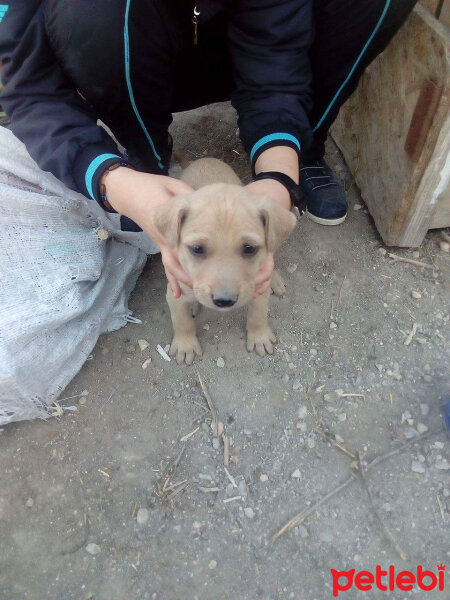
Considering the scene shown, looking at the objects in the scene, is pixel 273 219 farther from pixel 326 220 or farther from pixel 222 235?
pixel 326 220

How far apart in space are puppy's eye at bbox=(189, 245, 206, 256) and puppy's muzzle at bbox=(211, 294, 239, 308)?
18 cm

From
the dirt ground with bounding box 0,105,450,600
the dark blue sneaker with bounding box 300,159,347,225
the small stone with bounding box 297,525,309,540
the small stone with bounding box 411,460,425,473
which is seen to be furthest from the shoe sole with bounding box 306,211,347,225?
the small stone with bounding box 297,525,309,540

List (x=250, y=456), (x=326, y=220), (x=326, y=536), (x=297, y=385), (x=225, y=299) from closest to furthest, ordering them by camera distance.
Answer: (x=225, y=299) < (x=326, y=536) < (x=250, y=456) < (x=297, y=385) < (x=326, y=220)

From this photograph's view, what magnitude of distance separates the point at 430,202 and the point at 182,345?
1529 mm

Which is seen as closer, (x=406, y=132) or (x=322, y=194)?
(x=406, y=132)

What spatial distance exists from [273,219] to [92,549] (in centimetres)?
146

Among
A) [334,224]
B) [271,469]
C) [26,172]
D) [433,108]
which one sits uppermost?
[433,108]

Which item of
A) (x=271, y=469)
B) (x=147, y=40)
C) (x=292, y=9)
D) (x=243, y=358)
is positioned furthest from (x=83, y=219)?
(x=271, y=469)

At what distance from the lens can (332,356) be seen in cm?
233

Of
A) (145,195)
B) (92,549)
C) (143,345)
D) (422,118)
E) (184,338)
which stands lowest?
(92,549)

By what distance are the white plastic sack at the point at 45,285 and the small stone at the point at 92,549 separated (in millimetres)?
633

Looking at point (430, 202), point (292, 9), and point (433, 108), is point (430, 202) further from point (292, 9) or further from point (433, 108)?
point (292, 9)

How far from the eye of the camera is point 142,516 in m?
1.86

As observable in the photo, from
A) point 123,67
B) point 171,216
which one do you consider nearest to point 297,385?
point 171,216
